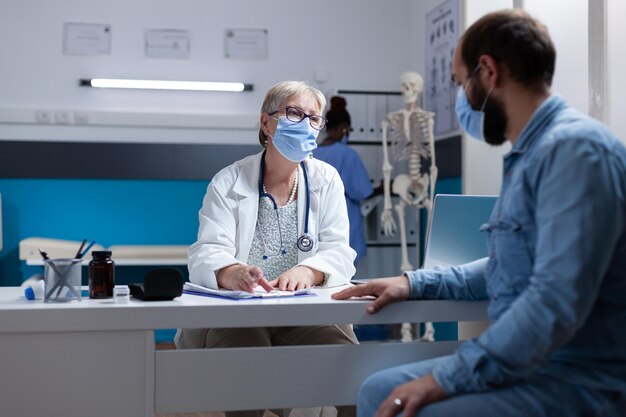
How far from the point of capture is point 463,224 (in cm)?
196

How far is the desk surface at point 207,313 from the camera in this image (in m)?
1.47

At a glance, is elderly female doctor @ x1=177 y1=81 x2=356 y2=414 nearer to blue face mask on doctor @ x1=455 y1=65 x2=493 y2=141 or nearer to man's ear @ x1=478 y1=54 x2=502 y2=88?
blue face mask on doctor @ x1=455 y1=65 x2=493 y2=141

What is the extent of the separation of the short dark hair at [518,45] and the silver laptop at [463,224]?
59cm

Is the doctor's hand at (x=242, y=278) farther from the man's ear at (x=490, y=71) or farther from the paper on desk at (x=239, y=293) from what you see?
the man's ear at (x=490, y=71)

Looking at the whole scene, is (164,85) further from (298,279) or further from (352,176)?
(298,279)

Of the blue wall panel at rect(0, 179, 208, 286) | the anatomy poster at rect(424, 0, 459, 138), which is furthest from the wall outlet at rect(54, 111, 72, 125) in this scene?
the anatomy poster at rect(424, 0, 459, 138)

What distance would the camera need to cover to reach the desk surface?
4.81 ft

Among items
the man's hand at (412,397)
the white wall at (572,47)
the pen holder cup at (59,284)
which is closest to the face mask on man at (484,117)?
the man's hand at (412,397)

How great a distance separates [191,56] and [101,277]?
4.09m

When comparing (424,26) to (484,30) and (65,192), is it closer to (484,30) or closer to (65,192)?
(65,192)

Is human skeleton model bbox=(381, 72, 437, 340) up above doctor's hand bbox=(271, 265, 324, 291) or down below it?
above

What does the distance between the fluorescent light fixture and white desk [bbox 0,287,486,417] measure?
13.1ft

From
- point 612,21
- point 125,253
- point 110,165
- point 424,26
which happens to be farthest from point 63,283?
point 424,26

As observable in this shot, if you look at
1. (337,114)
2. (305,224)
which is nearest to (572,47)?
(305,224)
